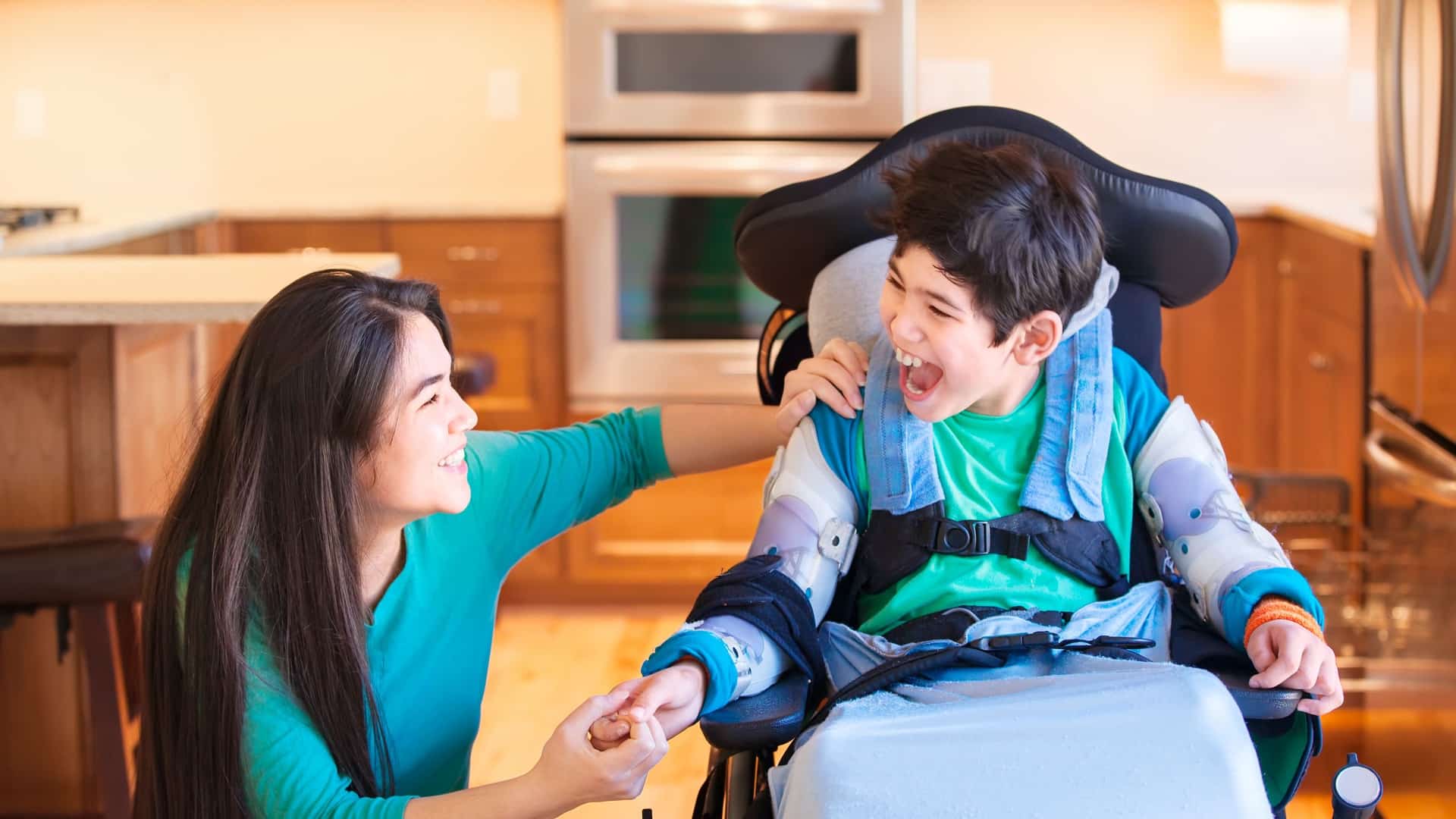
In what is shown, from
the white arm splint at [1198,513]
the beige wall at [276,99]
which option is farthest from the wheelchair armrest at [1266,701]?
the beige wall at [276,99]

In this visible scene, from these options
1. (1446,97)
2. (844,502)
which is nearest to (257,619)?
(844,502)

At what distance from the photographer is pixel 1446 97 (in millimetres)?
2291

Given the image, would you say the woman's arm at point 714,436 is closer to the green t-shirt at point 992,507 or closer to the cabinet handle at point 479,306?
the green t-shirt at point 992,507

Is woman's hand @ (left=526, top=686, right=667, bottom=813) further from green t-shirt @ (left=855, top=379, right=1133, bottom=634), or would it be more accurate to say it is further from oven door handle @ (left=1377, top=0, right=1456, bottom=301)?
oven door handle @ (left=1377, top=0, right=1456, bottom=301)

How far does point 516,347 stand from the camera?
12.4 ft

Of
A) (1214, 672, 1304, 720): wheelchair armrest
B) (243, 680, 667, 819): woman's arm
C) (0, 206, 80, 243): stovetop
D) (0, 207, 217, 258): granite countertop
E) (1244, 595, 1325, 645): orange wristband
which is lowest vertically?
(243, 680, 667, 819): woman's arm

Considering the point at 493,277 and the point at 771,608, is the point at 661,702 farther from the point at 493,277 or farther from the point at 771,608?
the point at 493,277

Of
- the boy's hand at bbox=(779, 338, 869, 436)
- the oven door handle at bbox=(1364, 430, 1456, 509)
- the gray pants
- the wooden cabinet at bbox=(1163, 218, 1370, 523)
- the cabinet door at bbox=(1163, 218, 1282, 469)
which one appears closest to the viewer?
the gray pants

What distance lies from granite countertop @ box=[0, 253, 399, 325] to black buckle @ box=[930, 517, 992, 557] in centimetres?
104

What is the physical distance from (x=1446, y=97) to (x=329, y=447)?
5.85ft

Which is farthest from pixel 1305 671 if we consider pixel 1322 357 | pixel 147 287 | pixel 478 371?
pixel 1322 357

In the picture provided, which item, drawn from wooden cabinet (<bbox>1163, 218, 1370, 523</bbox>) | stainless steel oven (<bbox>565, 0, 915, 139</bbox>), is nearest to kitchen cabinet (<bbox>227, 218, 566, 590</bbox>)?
stainless steel oven (<bbox>565, 0, 915, 139</bbox>)

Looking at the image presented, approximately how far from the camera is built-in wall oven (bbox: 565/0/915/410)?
359cm

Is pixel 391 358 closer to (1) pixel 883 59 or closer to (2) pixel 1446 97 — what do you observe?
(2) pixel 1446 97
